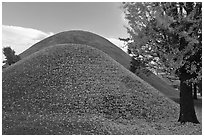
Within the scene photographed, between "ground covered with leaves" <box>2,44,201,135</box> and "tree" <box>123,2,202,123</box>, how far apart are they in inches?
141

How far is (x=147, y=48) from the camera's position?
65.7 ft

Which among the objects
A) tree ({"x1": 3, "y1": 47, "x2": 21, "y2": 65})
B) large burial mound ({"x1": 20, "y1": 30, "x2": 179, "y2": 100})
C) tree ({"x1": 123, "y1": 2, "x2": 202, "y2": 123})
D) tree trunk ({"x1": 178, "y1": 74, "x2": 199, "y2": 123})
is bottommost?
tree trunk ({"x1": 178, "y1": 74, "x2": 199, "y2": 123})

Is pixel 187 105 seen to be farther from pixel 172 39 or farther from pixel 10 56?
pixel 10 56

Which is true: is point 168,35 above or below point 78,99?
above

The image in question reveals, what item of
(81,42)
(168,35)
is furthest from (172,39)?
(81,42)

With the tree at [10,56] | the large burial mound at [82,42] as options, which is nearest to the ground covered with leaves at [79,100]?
the tree at [10,56]

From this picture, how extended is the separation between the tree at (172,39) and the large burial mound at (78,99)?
12.2ft

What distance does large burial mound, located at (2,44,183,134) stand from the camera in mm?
19000

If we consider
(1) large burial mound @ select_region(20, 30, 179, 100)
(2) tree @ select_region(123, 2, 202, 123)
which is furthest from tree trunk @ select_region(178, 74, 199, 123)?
(1) large burial mound @ select_region(20, 30, 179, 100)

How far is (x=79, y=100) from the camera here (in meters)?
26.3

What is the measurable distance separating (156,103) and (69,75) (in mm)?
10142

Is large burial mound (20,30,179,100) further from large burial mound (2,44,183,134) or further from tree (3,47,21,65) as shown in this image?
large burial mound (2,44,183,134)

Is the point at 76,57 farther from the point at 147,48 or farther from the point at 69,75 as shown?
the point at 147,48

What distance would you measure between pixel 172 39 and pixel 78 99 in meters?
11.2
